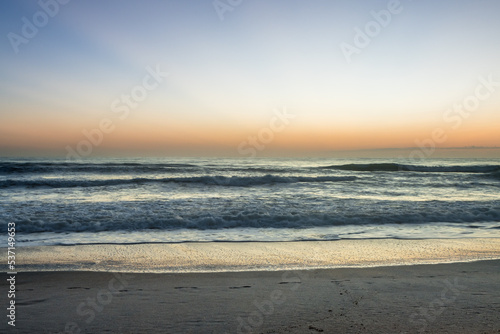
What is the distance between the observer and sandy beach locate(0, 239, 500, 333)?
305 centimetres

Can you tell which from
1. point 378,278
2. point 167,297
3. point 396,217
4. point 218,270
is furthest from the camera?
point 396,217

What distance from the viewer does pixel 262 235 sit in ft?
26.2

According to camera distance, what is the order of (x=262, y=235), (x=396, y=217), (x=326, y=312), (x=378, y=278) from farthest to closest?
(x=396, y=217) → (x=262, y=235) → (x=378, y=278) → (x=326, y=312)

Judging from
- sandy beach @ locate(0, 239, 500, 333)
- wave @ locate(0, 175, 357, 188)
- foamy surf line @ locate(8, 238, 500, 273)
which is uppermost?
wave @ locate(0, 175, 357, 188)

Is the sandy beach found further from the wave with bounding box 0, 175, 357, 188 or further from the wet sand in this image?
the wave with bounding box 0, 175, 357, 188

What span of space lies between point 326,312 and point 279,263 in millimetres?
2032

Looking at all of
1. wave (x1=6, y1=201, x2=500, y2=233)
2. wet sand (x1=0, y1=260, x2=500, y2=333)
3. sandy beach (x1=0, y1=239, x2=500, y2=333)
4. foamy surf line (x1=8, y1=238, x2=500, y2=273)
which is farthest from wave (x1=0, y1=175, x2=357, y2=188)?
wet sand (x1=0, y1=260, x2=500, y2=333)

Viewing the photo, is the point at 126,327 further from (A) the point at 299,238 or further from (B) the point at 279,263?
(A) the point at 299,238

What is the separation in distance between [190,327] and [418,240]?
19.6ft

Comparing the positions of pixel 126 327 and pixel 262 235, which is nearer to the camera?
pixel 126 327

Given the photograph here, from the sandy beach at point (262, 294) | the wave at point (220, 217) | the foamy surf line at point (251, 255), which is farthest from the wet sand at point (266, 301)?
the wave at point (220, 217)

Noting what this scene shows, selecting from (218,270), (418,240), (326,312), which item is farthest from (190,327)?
(418,240)

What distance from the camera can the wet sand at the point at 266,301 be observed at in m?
3.02

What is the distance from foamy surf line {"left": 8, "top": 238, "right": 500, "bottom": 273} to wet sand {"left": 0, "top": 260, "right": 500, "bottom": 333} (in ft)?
1.14
